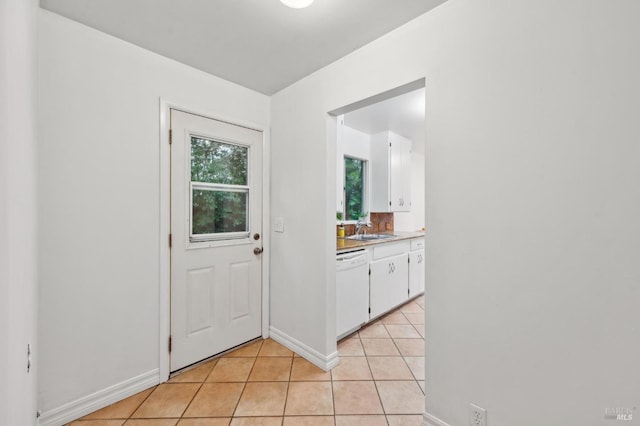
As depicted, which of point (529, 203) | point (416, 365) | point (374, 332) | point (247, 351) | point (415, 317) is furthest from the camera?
point (415, 317)

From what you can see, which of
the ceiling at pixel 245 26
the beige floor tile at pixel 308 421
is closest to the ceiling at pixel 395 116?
the ceiling at pixel 245 26

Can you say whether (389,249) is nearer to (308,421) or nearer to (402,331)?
(402,331)

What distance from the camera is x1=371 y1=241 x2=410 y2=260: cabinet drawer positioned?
2840 millimetres

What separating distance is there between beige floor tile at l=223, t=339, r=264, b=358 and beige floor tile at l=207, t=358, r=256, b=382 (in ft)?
0.20

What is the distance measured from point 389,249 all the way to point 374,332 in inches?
36.4

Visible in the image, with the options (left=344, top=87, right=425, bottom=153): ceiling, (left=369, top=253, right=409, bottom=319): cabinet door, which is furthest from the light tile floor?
(left=344, top=87, right=425, bottom=153): ceiling

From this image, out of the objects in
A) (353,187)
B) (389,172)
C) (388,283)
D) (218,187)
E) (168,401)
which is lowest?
(168,401)

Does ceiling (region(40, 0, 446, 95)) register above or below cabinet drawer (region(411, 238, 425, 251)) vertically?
above

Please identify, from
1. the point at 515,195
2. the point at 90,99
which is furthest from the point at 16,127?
the point at 515,195

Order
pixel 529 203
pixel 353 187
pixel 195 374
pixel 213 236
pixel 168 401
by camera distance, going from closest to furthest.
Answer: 1. pixel 529 203
2. pixel 168 401
3. pixel 195 374
4. pixel 213 236
5. pixel 353 187

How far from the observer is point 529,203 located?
1.17 m

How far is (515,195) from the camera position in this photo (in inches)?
47.6

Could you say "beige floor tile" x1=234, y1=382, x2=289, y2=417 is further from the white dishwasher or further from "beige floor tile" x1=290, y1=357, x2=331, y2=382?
the white dishwasher

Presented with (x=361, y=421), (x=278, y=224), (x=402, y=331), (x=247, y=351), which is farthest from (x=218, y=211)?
(x=402, y=331)
